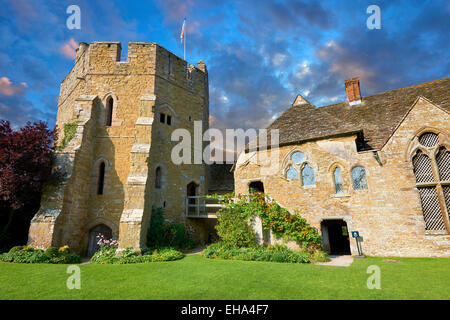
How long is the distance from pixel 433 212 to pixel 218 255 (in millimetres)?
10352

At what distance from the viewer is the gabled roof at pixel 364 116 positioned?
12914mm

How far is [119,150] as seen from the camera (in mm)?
15156

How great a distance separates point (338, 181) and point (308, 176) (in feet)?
5.34

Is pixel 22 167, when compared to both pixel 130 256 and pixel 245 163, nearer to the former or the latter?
pixel 130 256

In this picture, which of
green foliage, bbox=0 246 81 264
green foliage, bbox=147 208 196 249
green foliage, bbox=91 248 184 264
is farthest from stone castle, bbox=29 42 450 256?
green foliage, bbox=147 208 196 249

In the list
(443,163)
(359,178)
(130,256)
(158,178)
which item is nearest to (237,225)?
(130,256)

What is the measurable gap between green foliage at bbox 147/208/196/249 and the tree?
20.5ft

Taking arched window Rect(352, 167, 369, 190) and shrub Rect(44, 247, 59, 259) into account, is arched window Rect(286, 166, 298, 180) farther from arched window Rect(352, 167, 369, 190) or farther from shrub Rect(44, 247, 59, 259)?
shrub Rect(44, 247, 59, 259)

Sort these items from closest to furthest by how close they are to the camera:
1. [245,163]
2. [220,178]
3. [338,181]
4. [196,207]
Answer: [338,181] < [245,163] < [196,207] < [220,178]

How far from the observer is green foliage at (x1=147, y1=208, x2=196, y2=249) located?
523 inches

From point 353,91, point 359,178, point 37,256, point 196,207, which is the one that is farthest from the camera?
point 196,207

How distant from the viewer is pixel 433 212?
34.2 ft

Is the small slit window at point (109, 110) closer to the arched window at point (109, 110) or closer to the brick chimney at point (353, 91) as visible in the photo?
the arched window at point (109, 110)

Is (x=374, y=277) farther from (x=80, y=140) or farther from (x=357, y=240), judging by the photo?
(x=80, y=140)
